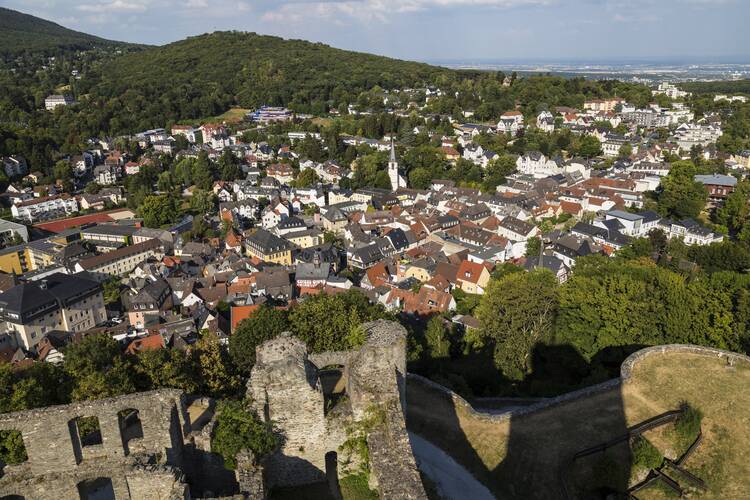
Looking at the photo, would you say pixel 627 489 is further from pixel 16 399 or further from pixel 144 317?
pixel 144 317

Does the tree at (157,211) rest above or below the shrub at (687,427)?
below

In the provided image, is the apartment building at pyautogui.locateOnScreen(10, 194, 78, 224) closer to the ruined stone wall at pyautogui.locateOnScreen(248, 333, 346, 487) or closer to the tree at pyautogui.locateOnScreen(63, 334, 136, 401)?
the tree at pyautogui.locateOnScreen(63, 334, 136, 401)

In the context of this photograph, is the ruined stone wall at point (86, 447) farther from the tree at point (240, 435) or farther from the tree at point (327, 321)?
the tree at point (327, 321)

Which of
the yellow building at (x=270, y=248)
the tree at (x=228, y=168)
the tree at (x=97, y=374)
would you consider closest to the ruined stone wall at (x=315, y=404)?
the tree at (x=97, y=374)

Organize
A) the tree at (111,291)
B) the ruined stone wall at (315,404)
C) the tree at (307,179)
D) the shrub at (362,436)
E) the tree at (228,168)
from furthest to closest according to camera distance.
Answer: the tree at (228,168)
the tree at (307,179)
the tree at (111,291)
the shrub at (362,436)
the ruined stone wall at (315,404)

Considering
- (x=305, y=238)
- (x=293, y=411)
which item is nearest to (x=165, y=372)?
(x=293, y=411)

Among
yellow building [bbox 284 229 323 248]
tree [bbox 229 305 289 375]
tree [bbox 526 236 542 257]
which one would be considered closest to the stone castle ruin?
tree [bbox 229 305 289 375]

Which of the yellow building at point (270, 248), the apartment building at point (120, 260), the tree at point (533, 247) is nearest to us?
the tree at point (533, 247)
